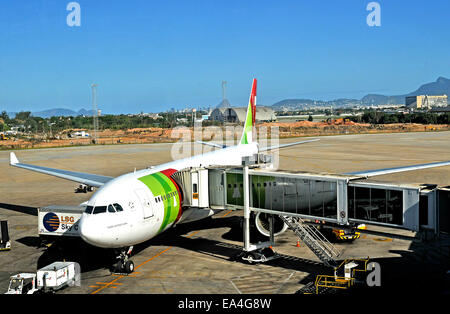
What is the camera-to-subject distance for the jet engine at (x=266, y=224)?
88.9 ft

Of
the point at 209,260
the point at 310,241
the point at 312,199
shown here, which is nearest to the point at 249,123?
the point at 209,260

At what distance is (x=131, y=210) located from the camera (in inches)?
826

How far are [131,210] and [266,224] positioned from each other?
9954mm

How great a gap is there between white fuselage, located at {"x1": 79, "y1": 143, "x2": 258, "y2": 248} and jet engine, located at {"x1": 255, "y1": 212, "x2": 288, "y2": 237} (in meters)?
5.11

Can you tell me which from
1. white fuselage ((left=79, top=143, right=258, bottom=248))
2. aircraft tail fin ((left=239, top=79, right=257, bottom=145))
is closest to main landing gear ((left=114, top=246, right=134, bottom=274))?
white fuselage ((left=79, top=143, right=258, bottom=248))

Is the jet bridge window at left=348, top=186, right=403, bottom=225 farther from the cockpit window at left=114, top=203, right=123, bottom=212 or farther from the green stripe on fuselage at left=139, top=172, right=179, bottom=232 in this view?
the cockpit window at left=114, top=203, right=123, bottom=212

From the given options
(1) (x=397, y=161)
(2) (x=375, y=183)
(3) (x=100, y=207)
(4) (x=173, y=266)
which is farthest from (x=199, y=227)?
(1) (x=397, y=161)

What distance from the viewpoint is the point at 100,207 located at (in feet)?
67.6

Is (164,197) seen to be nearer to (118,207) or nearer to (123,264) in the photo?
(118,207)

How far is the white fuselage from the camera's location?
20062mm

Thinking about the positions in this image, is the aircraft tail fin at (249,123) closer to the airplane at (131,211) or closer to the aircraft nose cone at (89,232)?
the airplane at (131,211)

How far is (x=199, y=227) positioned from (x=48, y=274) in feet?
44.9

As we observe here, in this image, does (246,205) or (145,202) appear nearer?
(145,202)
